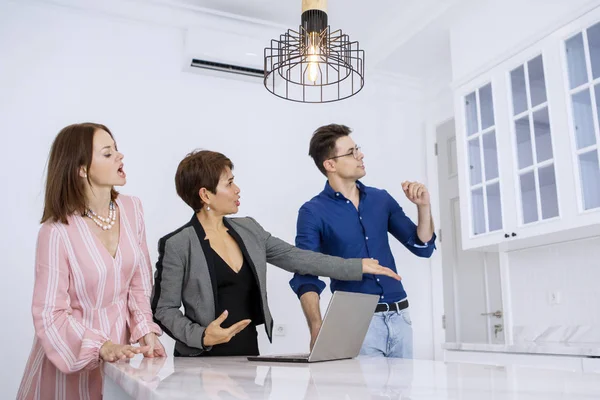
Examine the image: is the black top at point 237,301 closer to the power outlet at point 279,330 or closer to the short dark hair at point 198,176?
the short dark hair at point 198,176

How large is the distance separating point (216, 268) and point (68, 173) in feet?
1.77

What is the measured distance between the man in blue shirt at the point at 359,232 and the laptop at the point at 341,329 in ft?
1.65

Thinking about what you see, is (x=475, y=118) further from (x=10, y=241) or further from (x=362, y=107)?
(x=10, y=241)

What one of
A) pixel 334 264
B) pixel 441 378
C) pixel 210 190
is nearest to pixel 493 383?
pixel 441 378

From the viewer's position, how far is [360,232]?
240 centimetres

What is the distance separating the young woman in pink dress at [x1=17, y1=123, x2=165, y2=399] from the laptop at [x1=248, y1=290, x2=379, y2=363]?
459 mm

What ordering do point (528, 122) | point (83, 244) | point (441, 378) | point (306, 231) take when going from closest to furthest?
point (441, 378)
point (83, 244)
point (306, 231)
point (528, 122)

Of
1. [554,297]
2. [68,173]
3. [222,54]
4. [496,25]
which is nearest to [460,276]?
[554,297]

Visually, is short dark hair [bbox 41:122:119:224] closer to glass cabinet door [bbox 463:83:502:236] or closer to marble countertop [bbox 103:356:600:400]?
marble countertop [bbox 103:356:600:400]

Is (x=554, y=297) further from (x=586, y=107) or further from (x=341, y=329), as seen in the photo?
(x=341, y=329)

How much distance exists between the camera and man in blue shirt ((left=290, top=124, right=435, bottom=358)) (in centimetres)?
220

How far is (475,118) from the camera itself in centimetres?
335

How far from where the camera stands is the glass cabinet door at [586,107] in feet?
8.38

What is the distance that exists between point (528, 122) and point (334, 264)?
1.55 meters
